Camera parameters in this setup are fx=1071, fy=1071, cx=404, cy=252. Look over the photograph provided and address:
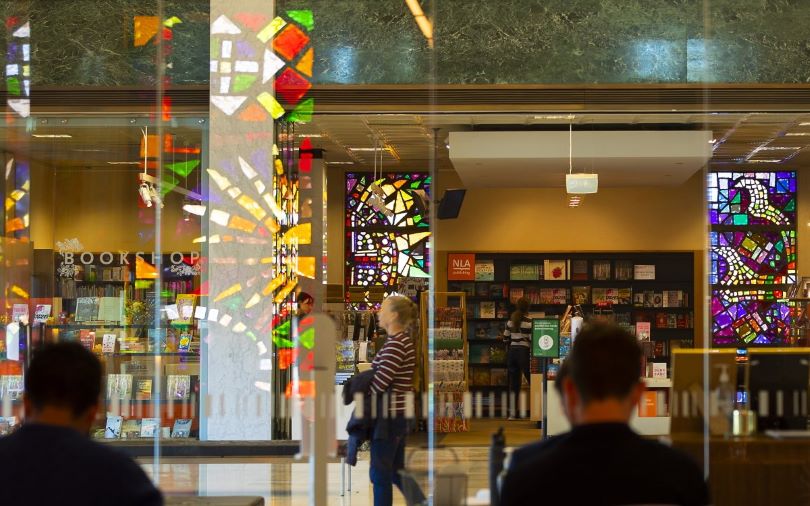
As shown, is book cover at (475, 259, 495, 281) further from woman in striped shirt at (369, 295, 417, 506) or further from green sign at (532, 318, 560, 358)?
woman in striped shirt at (369, 295, 417, 506)

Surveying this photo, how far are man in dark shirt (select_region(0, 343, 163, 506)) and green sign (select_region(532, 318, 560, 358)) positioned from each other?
24.8 feet

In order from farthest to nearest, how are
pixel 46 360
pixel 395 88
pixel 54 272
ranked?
pixel 54 272
pixel 395 88
pixel 46 360

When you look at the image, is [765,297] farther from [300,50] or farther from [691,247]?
[300,50]

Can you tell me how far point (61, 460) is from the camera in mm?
2141

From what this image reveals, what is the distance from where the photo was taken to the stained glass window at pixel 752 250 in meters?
15.4

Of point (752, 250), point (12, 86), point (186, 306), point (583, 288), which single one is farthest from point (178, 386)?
point (752, 250)

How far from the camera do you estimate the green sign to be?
9.59 m

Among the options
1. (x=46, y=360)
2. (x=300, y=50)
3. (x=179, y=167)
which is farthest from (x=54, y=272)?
(x=46, y=360)

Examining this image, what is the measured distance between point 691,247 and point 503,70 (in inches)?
370

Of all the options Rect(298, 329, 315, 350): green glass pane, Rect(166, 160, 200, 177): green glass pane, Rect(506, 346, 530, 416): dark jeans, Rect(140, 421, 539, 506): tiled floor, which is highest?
Rect(166, 160, 200, 177): green glass pane

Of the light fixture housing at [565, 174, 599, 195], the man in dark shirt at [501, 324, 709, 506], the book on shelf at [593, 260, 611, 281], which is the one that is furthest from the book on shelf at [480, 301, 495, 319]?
the man in dark shirt at [501, 324, 709, 506]

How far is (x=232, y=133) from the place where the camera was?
21.8 ft

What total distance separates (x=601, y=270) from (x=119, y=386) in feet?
30.6

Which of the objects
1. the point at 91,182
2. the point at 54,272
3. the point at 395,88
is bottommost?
the point at 54,272
